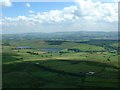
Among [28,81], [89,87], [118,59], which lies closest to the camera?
[89,87]

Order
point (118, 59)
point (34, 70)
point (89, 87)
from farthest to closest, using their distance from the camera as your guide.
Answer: point (118, 59) → point (34, 70) → point (89, 87)

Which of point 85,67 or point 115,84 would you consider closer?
point 115,84

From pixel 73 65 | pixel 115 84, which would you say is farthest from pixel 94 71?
pixel 115 84

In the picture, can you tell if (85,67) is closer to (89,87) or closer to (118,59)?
(118,59)

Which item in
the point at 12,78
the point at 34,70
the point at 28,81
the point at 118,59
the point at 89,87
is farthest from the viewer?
the point at 118,59

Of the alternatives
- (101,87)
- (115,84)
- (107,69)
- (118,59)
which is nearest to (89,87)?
(101,87)

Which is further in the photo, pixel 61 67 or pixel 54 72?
pixel 61 67

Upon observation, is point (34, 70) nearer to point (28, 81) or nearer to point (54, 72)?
point (54, 72)

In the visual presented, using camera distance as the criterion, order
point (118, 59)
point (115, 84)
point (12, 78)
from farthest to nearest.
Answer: point (118, 59)
point (12, 78)
point (115, 84)
